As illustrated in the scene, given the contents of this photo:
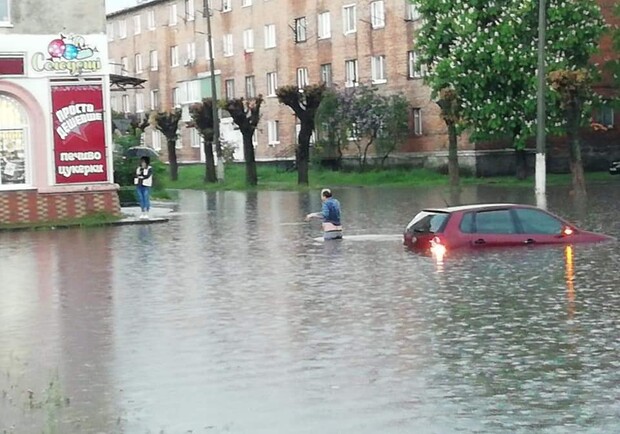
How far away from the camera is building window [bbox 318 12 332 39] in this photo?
259 ft

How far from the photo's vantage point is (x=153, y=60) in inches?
3969

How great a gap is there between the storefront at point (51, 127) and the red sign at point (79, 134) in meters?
0.03

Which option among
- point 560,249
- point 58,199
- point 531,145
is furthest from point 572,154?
point 560,249

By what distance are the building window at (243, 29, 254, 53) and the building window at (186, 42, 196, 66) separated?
7.49 m

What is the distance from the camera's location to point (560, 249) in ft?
82.4

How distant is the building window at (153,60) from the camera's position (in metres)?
100

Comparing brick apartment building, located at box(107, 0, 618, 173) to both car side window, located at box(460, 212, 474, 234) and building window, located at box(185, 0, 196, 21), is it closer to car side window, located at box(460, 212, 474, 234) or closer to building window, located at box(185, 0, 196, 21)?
building window, located at box(185, 0, 196, 21)

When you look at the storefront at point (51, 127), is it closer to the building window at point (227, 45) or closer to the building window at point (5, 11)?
the building window at point (5, 11)

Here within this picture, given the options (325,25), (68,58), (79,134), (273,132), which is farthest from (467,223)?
(273,132)

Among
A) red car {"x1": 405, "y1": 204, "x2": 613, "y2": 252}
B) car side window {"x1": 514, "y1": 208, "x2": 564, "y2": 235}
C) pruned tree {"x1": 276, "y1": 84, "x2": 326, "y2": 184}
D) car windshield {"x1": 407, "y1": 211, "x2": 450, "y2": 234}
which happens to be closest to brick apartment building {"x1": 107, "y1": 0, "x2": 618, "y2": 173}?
pruned tree {"x1": 276, "y1": 84, "x2": 326, "y2": 184}

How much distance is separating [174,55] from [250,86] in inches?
476

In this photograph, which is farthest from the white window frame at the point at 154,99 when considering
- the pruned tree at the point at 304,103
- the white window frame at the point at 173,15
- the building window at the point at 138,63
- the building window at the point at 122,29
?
the pruned tree at the point at 304,103

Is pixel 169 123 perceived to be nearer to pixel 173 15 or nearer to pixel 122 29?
pixel 173 15

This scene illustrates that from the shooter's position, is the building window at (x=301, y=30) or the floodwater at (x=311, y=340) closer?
the floodwater at (x=311, y=340)
